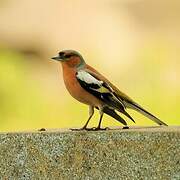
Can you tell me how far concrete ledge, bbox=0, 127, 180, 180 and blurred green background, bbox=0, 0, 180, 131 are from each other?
688cm

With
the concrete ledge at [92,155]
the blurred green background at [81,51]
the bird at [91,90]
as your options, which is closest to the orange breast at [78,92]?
the bird at [91,90]

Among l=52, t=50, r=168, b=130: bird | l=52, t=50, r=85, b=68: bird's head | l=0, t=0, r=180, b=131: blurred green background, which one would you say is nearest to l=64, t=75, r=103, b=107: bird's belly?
l=52, t=50, r=168, b=130: bird

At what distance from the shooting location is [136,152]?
548cm

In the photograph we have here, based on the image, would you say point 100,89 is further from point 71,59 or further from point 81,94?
point 71,59

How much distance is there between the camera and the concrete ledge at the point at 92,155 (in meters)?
5.46

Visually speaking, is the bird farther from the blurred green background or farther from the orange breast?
the blurred green background

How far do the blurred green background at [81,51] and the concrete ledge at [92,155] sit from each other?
22.6 ft

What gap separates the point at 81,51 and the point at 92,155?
392 inches

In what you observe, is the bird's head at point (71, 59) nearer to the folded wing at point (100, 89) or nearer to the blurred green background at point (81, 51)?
the folded wing at point (100, 89)

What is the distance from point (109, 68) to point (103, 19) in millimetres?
1898

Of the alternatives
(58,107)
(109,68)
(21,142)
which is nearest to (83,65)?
(21,142)

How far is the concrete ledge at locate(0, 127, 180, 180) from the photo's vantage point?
5.46 meters

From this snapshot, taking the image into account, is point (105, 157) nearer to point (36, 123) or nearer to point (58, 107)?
point (36, 123)

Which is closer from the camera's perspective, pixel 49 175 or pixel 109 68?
pixel 49 175
